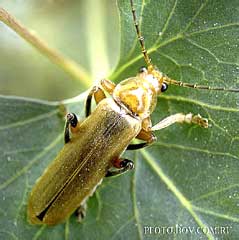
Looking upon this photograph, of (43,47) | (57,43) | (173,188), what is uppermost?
(57,43)

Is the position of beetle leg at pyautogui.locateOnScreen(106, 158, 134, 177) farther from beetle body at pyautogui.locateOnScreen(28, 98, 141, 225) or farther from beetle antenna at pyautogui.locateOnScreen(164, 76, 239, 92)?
beetle antenna at pyautogui.locateOnScreen(164, 76, 239, 92)

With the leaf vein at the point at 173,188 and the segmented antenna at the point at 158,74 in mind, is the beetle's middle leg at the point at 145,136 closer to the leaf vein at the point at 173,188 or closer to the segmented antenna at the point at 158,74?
the leaf vein at the point at 173,188

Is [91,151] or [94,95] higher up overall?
[94,95]

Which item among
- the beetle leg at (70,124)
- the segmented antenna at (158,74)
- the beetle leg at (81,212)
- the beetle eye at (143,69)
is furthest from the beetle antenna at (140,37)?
the beetle leg at (81,212)

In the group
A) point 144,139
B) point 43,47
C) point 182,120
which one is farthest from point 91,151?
point 43,47

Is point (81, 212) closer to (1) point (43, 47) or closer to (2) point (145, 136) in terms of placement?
(2) point (145, 136)

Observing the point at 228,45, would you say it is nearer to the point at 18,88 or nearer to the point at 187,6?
the point at 187,6
